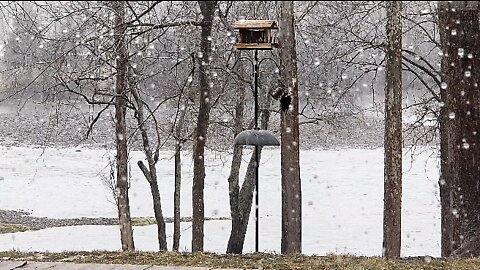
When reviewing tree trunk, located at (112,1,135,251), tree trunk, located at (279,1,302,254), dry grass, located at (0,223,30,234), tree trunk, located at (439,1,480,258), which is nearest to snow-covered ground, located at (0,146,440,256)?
dry grass, located at (0,223,30,234)

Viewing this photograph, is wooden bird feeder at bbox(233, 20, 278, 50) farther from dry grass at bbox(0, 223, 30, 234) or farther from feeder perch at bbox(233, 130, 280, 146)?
dry grass at bbox(0, 223, 30, 234)

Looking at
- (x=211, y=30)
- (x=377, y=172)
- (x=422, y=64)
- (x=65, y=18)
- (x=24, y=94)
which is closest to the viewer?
(x=65, y=18)

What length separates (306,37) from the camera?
16.8ft

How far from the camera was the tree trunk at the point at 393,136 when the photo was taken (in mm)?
3668

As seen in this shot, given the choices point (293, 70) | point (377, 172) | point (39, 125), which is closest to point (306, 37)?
point (293, 70)

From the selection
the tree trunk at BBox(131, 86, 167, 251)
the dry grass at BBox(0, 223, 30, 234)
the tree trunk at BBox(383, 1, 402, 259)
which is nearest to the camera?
the tree trunk at BBox(383, 1, 402, 259)

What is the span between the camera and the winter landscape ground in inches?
282

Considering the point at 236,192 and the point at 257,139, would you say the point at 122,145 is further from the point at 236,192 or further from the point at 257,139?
the point at 257,139

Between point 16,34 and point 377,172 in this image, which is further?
point 377,172

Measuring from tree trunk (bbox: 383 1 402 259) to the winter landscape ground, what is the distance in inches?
101

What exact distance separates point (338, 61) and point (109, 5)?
2.32m

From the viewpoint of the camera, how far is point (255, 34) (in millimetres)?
3910

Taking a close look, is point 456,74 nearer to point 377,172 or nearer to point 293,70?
point 293,70

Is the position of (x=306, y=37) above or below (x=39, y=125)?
above
